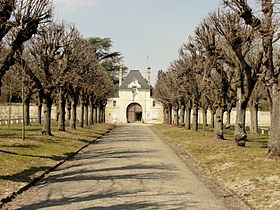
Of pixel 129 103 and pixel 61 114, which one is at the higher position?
pixel 129 103

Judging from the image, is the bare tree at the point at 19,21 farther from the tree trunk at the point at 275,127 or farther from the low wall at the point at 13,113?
the low wall at the point at 13,113

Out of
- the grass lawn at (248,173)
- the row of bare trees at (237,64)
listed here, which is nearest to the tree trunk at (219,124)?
the row of bare trees at (237,64)

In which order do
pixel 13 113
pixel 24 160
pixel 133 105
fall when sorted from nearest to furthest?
1. pixel 24 160
2. pixel 13 113
3. pixel 133 105

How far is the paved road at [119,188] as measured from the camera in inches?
452

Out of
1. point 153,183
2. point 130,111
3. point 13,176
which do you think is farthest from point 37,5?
point 130,111

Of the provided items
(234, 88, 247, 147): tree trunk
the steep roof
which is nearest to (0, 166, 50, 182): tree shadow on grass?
(234, 88, 247, 147): tree trunk

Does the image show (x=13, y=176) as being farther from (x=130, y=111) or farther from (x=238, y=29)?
(x=130, y=111)

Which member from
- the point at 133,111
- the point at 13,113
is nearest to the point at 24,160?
the point at 13,113

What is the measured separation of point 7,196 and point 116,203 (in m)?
2.78

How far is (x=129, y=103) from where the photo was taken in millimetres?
112312

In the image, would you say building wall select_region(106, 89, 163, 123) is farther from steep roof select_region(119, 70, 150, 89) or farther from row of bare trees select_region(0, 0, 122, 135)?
row of bare trees select_region(0, 0, 122, 135)

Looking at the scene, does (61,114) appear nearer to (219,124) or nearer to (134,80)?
(219,124)

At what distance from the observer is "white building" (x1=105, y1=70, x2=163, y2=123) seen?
110 metres

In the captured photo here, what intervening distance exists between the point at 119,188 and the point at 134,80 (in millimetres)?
101976
